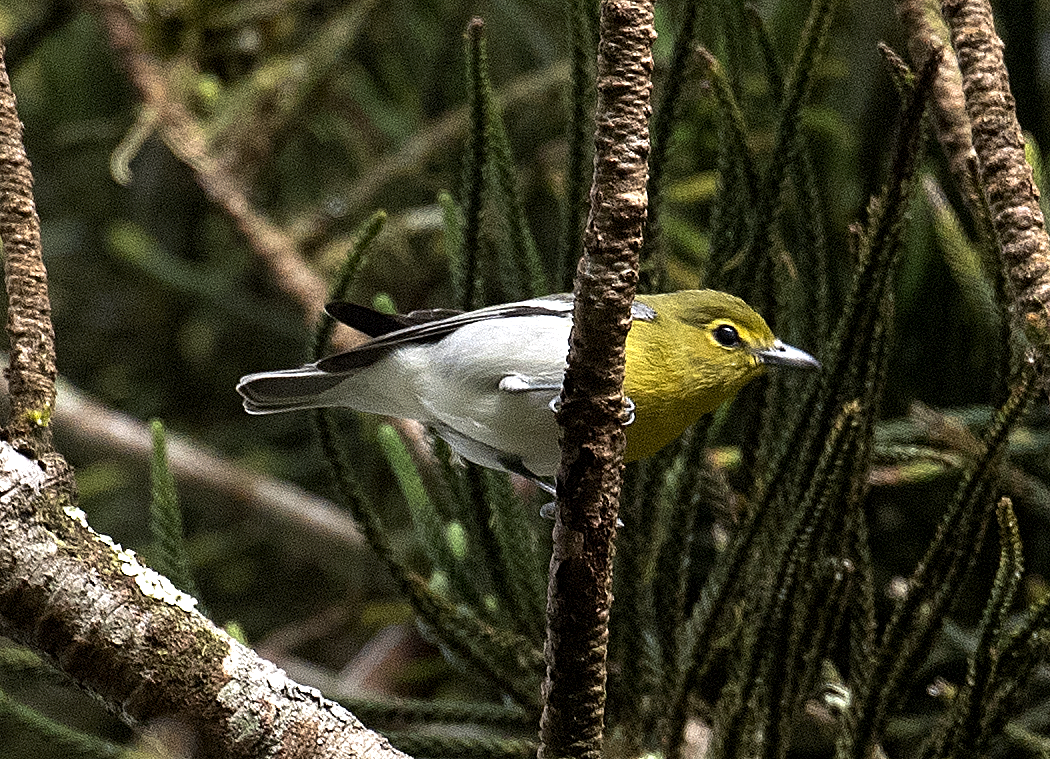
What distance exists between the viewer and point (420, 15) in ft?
11.8

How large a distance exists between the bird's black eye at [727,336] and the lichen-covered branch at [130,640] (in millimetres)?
788

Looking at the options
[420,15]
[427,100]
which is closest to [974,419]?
[427,100]

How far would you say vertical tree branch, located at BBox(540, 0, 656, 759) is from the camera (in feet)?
3.15

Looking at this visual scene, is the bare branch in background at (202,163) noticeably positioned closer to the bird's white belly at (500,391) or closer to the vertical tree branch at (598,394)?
the bird's white belly at (500,391)

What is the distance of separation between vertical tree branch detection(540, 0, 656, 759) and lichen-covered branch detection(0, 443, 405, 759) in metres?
0.18

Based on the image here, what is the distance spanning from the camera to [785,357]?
1614 millimetres

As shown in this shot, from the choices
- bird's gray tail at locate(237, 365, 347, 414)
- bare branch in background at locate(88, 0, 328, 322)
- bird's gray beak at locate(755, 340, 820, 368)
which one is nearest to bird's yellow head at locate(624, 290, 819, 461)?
bird's gray beak at locate(755, 340, 820, 368)

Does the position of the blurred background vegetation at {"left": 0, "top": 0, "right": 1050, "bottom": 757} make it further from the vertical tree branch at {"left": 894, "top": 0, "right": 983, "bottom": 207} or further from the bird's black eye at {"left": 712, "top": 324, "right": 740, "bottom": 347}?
the bird's black eye at {"left": 712, "top": 324, "right": 740, "bottom": 347}

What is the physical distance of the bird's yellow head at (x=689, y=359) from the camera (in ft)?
4.94

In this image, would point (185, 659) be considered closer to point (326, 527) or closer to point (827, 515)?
point (827, 515)

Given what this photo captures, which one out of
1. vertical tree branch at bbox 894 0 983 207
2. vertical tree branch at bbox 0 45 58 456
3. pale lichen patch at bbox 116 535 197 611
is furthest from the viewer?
vertical tree branch at bbox 894 0 983 207

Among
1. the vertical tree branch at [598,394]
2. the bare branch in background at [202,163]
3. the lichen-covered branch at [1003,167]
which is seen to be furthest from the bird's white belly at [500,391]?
the bare branch in background at [202,163]

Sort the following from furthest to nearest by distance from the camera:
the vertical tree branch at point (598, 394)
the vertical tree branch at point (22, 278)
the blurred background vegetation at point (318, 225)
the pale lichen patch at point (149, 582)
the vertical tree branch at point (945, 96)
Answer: the blurred background vegetation at point (318, 225) → the vertical tree branch at point (945, 96) → the vertical tree branch at point (22, 278) → the pale lichen patch at point (149, 582) → the vertical tree branch at point (598, 394)

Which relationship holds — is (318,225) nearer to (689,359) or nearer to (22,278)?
(689,359)
